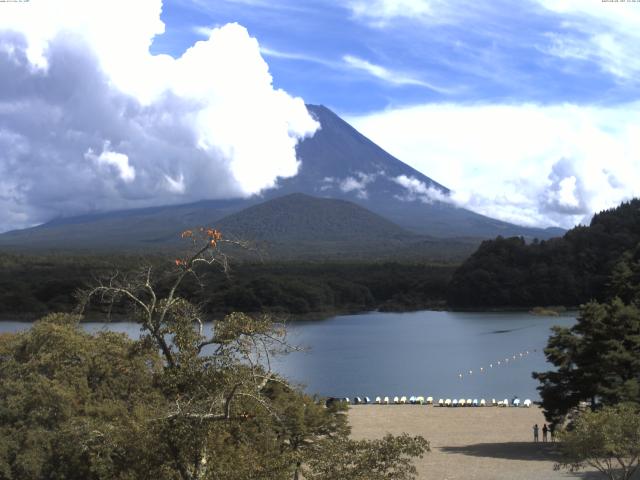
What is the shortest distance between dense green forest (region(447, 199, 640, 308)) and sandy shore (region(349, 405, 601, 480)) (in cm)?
4237

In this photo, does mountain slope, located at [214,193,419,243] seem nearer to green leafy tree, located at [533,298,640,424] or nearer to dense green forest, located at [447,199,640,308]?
dense green forest, located at [447,199,640,308]

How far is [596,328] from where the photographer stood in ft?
51.5

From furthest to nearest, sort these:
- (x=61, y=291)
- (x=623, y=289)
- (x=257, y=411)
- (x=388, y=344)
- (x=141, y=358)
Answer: (x=61, y=291) → (x=388, y=344) → (x=623, y=289) → (x=141, y=358) → (x=257, y=411)

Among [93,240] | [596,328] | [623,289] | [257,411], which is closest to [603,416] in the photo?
[596,328]

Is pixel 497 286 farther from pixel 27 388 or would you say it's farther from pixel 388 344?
pixel 27 388

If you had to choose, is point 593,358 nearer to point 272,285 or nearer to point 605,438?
point 605,438

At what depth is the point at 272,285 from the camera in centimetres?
6431

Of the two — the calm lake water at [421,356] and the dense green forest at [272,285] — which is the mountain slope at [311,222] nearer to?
the dense green forest at [272,285]

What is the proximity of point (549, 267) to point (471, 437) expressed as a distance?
50.3 meters

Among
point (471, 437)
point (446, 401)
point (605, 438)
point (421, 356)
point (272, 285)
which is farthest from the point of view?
point (272, 285)

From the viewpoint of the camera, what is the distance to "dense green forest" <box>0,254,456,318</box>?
61.0m

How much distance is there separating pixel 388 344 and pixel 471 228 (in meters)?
123

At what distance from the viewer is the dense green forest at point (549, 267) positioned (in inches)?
2564

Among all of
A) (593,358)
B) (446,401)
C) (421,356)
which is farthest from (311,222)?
(593,358)
